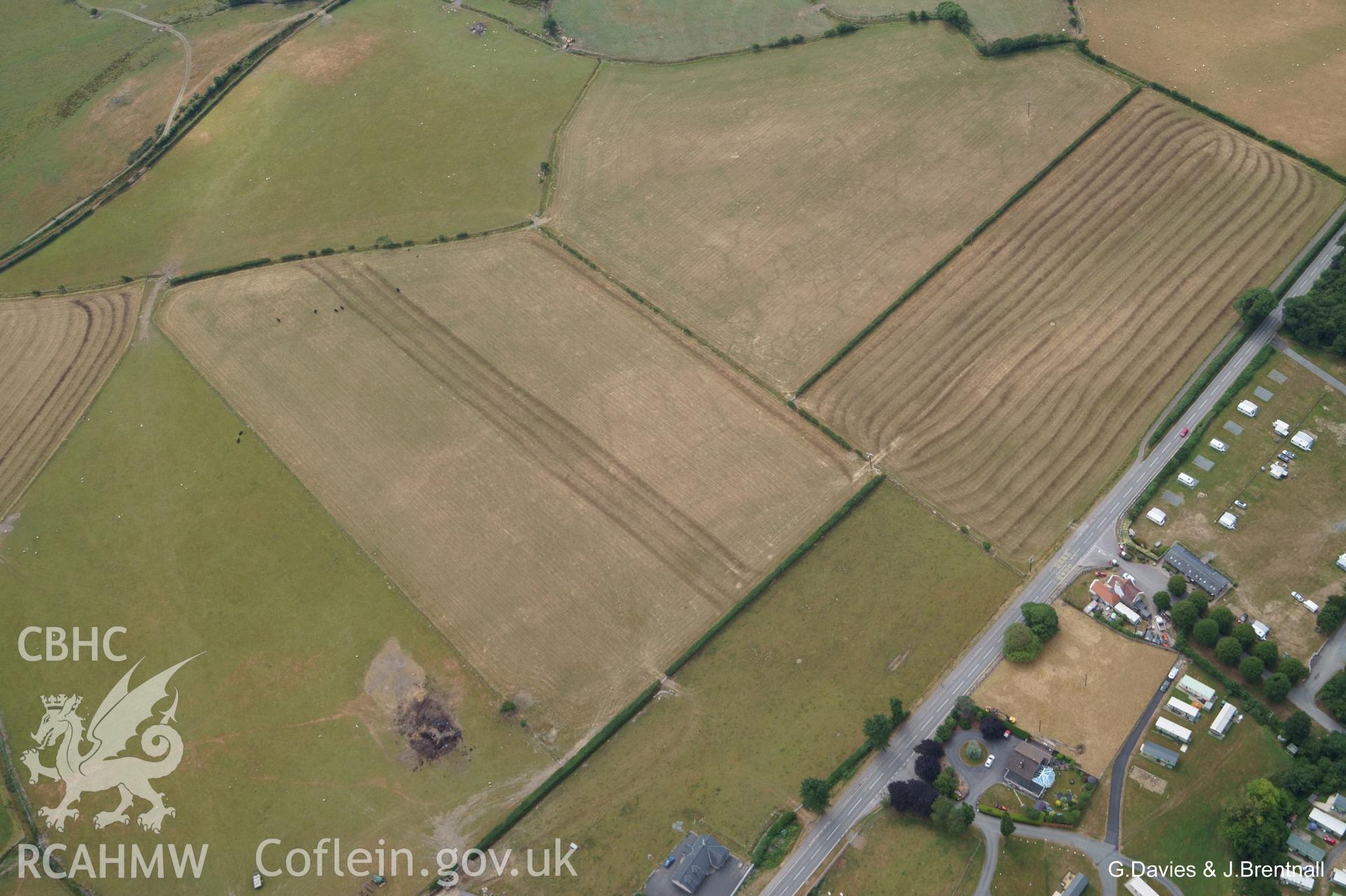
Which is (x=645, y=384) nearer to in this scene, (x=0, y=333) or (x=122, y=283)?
(x=122, y=283)

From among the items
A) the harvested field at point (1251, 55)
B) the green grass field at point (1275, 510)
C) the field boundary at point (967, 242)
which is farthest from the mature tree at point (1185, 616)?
the harvested field at point (1251, 55)

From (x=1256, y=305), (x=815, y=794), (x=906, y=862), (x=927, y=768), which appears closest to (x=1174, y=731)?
(x=927, y=768)

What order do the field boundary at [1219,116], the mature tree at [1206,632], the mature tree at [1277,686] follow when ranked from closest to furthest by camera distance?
the mature tree at [1277,686] → the mature tree at [1206,632] → the field boundary at [1219,116]

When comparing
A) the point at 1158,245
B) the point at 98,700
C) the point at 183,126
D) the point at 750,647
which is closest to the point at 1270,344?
the point at 1158,245

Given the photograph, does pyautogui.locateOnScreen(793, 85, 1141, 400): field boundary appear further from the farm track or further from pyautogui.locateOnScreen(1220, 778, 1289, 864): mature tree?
pyautogui.locateOnScreen(1220, 778, 1289, 864): mature tree

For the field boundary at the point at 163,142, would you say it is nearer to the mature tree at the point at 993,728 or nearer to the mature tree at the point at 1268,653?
the mature tree at the point at 993,728

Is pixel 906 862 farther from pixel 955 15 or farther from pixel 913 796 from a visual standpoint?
pixel 955 15
